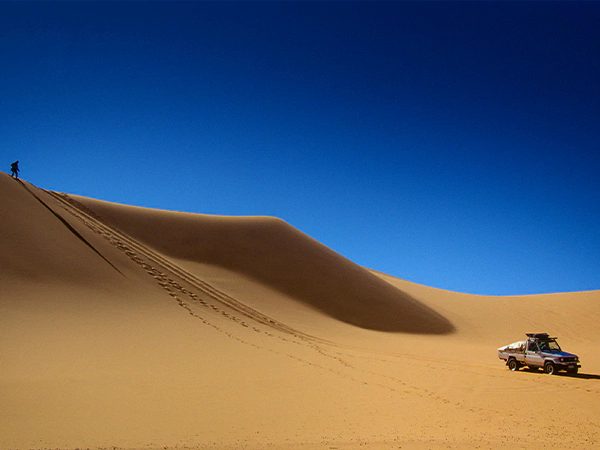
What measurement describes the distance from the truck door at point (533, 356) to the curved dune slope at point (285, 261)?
1139 centimetres

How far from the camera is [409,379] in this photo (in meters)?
13.4

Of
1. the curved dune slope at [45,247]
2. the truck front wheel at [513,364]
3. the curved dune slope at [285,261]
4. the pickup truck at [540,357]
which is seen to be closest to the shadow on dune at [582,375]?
the pickup truck at [540,357]

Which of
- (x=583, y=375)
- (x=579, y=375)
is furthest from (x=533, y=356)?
(x=583, y=375)

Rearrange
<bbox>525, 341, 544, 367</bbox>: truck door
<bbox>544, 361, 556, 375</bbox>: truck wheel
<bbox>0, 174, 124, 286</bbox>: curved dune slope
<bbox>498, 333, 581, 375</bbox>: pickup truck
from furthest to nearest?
<bbox>0, 174, 124, 286</bbox>: curved dune slope → <bbox>525, 341, 544, 367</bbox>: truck door → <bbox>544, 361, 556, 375</bbox>: truck wheel → <bbox>498, 333, 581, 375</bbox>: pickup truck

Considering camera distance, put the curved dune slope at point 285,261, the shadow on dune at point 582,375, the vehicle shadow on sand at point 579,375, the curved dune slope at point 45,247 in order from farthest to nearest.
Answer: the curved dune slope at point 285,261, the curved dune slope at point 45,247, the vehicle shadow on sand at point 579,375, the shadow on dune at point 582,375

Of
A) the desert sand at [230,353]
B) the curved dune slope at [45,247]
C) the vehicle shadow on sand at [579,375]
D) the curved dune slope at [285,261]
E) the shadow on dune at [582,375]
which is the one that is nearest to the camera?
the desert sand at [230,353]

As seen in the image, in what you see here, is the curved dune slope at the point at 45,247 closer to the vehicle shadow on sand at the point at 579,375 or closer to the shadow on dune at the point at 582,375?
the vehicle shadow on sand at the point at 579,375

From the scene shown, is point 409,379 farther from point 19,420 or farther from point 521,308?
point 521,308

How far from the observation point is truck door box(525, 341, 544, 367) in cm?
1644

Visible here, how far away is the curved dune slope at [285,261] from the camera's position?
2964cm

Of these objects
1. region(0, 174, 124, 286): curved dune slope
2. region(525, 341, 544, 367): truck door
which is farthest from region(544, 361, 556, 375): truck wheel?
region(0, 174, 124, 286): curved dune slope

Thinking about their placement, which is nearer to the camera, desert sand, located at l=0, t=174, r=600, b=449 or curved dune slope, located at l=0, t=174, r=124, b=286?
desert sand, located at l=0, t=174, r=600, b=449

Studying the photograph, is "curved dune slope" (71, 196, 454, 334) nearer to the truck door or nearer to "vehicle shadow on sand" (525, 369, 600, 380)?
the truck door

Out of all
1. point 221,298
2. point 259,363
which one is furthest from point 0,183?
point 259,363
